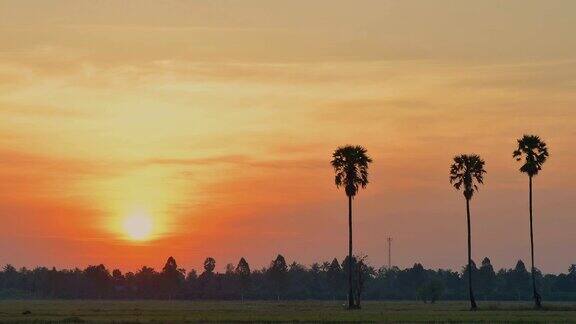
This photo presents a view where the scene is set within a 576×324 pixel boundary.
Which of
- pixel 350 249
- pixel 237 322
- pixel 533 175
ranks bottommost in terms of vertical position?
pixel 237 322

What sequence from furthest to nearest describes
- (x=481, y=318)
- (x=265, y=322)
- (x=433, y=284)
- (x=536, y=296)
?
(x=433, y=284) < (x=536, y=296) < (x=481, y=318) < (x=265, y=322)

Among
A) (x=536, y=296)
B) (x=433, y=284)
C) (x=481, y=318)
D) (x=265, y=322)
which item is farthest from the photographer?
(x=433, y=284)

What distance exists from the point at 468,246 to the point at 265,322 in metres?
51.3

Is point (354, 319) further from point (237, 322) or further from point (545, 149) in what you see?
point (545, 149)

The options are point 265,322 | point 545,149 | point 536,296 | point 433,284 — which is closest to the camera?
point 265,322

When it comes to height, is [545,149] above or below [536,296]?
above

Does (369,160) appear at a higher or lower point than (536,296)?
higher

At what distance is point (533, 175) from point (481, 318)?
1552 inches

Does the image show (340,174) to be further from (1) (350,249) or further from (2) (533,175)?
(2) (533,175)

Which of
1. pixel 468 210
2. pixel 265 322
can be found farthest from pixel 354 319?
pixel 468 210

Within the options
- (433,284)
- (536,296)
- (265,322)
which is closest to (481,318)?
(265,322)

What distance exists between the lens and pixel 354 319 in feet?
269

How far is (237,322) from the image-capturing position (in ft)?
257

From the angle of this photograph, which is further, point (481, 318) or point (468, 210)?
point (468, 210)
